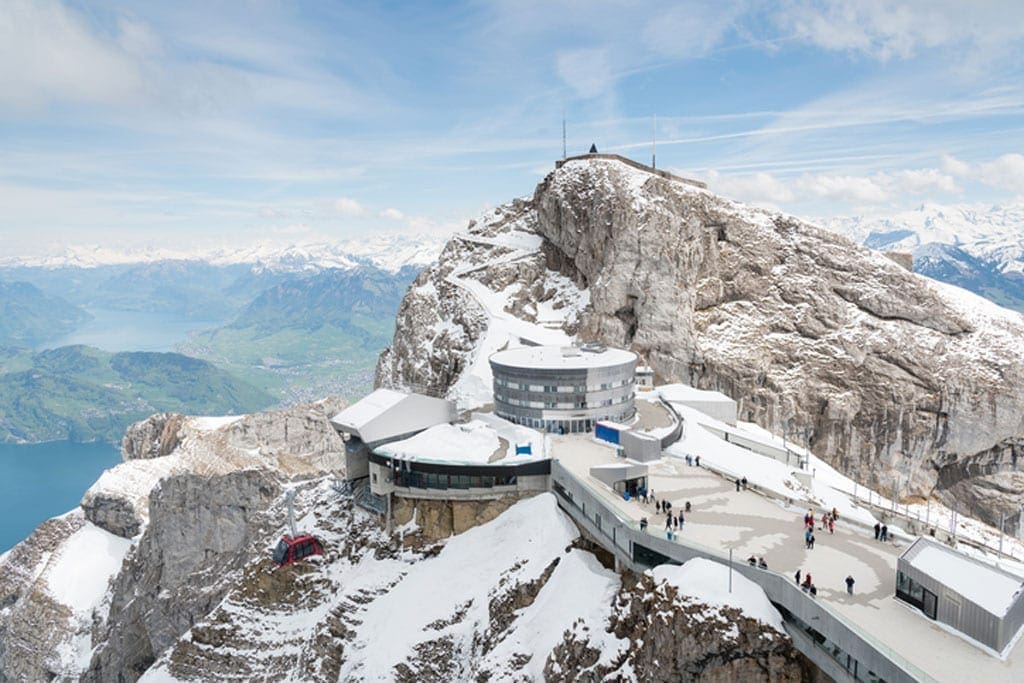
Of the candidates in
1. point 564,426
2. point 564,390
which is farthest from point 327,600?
point 564,390

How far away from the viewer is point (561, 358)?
219 ft

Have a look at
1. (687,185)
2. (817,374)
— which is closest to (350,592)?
(817,374)

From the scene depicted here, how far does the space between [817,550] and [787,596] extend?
634 cm

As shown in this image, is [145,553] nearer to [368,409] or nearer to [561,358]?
[368,409]

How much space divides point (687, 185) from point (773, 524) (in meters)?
99.6

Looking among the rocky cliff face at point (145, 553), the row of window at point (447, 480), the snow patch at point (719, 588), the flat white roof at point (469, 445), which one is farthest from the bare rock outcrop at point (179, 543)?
the snow patch at point (719, 588)

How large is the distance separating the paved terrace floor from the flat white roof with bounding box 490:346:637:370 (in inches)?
413

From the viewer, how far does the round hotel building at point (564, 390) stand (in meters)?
61.8

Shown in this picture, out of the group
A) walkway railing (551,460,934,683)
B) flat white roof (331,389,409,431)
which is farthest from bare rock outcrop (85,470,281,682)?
walkway railing (551,460,934,683)

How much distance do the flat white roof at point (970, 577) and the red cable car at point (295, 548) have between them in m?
49.4

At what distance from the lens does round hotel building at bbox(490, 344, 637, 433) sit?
61750 mm

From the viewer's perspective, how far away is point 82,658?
9406 cm

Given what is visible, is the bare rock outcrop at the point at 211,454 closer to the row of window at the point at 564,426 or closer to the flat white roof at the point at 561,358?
the flat white roof at the point at 561,358

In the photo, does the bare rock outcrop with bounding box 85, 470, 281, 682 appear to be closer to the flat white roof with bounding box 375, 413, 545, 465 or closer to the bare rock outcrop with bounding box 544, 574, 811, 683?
the flat white roof with bounding box 375, 413, 545, 465
